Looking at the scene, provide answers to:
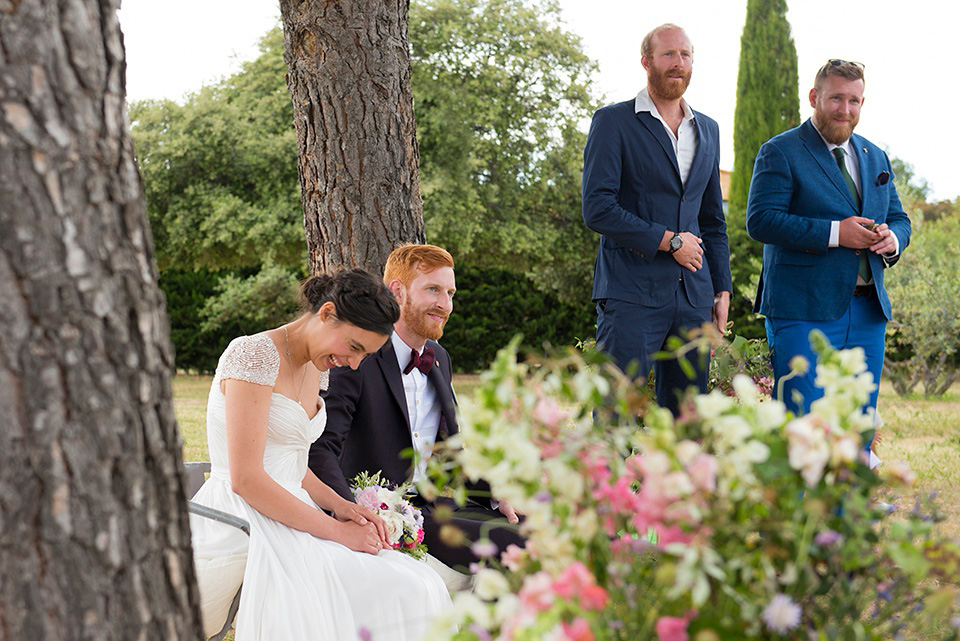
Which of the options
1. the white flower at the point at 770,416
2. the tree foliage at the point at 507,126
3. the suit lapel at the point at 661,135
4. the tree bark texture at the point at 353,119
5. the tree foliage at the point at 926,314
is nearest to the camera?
the white flower at the point at 770,416

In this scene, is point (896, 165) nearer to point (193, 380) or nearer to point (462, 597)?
point (193, 380)

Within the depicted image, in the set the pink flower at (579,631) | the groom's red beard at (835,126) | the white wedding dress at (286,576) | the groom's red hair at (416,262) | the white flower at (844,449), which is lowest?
the white wedding dress at (286,576)

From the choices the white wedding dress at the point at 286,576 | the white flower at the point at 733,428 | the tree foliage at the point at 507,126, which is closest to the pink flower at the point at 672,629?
the white flower at the point at 733,428

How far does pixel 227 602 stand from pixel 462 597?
171cm

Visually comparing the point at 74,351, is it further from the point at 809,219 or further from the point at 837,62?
the point at 837,62

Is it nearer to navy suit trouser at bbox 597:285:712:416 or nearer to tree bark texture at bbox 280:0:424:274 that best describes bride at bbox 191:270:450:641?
navy suit trouser at bbox 597:285:712:416

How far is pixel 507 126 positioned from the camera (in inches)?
644

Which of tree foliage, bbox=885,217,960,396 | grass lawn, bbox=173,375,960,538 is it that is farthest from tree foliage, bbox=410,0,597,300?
tree foliage, bbox=885,217,960,396

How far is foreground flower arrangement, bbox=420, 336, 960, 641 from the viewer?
1.07 metres

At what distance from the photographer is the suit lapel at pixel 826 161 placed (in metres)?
Result: 4.24

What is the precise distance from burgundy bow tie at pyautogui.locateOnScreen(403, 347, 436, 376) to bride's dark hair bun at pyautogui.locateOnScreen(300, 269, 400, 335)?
0.54 meters

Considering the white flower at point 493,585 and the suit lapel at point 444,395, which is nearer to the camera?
the white flower at point 493,585

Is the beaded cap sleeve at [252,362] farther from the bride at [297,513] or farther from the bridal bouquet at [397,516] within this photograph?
the bridal bouquet at [397,516]

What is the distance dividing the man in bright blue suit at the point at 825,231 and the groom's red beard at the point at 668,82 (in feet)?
1.90
